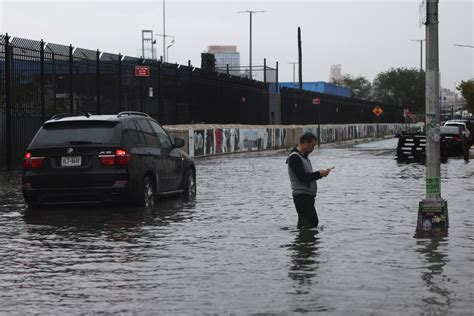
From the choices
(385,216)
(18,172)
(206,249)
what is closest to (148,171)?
(385,216)

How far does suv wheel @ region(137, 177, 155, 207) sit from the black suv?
17mm

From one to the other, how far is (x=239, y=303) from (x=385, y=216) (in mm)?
7527

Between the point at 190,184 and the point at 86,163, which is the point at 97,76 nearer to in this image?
the point at 190,184

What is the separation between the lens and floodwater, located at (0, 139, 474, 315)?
791 cm

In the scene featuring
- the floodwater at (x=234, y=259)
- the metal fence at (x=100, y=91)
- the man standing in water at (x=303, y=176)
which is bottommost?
the floodwater at (x=234, y=259)

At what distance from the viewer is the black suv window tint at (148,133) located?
16.9 m

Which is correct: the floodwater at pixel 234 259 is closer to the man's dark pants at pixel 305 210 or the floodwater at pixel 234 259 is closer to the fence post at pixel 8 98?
the man's dark pants at pixel 305 210

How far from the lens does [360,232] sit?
12.9m

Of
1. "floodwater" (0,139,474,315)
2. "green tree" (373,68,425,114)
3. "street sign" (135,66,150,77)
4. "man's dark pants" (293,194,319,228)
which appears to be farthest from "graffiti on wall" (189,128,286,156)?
"green tree" (373,68,425,114)

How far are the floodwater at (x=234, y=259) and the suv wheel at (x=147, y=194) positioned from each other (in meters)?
0.34

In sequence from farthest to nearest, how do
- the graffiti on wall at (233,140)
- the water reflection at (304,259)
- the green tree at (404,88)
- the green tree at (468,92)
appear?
the green tree at (404,88) → the green tree at (468,92) → the graffiti on wall at (233,140) → the water reflection at (304,259)

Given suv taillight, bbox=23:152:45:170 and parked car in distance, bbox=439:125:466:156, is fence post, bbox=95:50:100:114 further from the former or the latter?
suv taillight, bbox=23:152:45:170

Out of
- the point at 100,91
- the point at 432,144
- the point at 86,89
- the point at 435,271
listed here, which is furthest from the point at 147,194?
the point at 100,91

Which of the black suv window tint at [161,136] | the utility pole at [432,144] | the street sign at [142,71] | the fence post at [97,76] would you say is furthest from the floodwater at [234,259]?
the street sign at [142,71]
